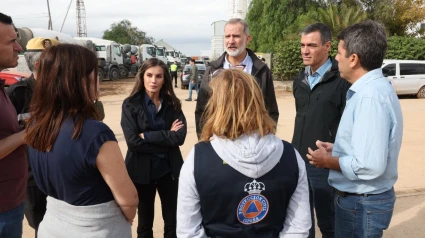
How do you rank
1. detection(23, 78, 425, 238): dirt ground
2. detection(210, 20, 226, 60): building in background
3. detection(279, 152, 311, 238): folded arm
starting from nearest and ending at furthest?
detection(279, 152, 311, 238): folded arm, detection(23, 78, 425, 238): dirt ground, detection(210, 20, 226, 60): building in background

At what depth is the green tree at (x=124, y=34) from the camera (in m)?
65.9

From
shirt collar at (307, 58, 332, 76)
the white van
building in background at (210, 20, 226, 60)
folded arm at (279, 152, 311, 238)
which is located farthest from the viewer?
building in background at (210, 20, 226, 60)

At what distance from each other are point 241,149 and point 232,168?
91 millimetres

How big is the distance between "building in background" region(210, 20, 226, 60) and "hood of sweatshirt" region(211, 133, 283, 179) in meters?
44.9

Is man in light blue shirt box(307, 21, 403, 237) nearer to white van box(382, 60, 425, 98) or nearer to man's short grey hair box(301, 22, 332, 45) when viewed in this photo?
man's short grey hair box(301, 22, 332, 45)

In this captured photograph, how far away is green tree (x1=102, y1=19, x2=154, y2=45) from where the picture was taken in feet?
216

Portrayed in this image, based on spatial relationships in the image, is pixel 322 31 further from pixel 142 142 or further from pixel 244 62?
pixel 142 142

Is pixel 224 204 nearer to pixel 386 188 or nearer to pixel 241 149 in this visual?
pixel 241 149

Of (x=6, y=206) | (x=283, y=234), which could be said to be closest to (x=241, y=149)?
(x=283, y=234)

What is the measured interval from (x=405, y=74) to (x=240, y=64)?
14288 millimetres

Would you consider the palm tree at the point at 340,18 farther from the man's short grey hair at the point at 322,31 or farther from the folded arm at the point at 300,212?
the folded arm at the point at 300,212

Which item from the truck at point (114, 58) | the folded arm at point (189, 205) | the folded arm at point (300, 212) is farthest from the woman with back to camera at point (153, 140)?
the truck at point (114, 58)

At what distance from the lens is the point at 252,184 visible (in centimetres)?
165

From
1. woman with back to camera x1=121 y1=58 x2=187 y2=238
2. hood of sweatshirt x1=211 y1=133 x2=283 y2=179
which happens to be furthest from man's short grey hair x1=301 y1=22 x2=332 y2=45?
hood of sweatshirt x1=211 y1=133 x2=283 y2=179
